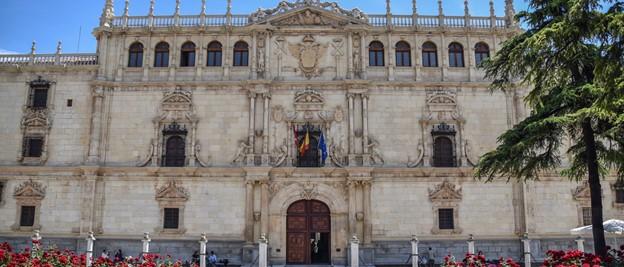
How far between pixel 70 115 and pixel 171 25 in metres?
7.29

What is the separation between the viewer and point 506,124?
30.0 metres

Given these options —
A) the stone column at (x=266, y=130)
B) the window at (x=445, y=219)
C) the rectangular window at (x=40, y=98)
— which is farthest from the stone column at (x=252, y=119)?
the rectangular window at (x=40, y=98)

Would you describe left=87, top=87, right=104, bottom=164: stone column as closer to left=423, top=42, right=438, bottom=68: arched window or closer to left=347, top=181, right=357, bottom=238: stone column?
left=347, top=181, right=357, bottom=238: stone column

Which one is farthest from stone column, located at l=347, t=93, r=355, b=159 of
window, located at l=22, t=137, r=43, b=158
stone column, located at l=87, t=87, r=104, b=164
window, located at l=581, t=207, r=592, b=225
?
window, located at l=22, t=137, r=43, b=158

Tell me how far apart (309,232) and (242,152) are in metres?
5.41

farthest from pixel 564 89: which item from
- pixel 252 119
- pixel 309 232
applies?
pixel 252 119

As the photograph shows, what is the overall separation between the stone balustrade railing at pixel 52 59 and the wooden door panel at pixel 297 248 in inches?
568

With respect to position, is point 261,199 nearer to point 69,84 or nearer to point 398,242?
point 398,242

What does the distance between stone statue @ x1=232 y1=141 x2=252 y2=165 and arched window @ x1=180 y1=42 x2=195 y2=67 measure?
564 cm

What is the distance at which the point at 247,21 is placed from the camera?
103ft

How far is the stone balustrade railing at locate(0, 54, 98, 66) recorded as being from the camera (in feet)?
102

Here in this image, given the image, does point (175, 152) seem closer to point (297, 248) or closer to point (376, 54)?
point (297, 248)

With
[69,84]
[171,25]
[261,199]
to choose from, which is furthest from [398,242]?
[69,84]

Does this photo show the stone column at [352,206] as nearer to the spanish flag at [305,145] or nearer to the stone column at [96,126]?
the spanish flag at [305,145]
